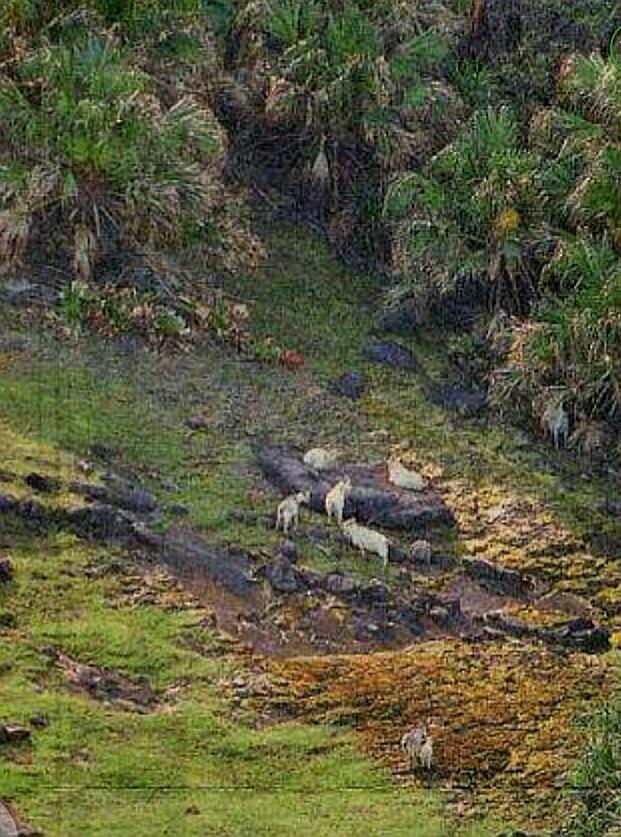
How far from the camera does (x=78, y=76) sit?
14961mm

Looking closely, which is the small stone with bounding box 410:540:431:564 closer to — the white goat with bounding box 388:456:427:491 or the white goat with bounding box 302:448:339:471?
the white goat with bounding box 388:456:427:491

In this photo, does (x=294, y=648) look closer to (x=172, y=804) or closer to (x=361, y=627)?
(x=361, y=627)

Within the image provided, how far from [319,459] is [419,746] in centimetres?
413

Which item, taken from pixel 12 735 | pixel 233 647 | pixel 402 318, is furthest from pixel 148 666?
pixel 402 318

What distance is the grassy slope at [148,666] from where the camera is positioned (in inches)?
353

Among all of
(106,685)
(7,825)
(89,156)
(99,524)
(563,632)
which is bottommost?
(563,632)

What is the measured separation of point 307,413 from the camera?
47.5 ft

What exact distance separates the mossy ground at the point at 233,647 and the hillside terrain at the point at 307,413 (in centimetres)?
3

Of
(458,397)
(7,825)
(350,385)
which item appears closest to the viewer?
(7,825)

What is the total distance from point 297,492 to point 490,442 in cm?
225

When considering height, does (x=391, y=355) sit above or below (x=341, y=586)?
above

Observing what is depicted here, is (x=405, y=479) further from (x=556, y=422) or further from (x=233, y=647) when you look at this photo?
(x=233, y=647)

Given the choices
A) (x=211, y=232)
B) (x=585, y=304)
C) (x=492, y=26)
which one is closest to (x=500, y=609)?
(x=585, y=304)

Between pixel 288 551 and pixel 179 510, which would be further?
pixel 179 510
